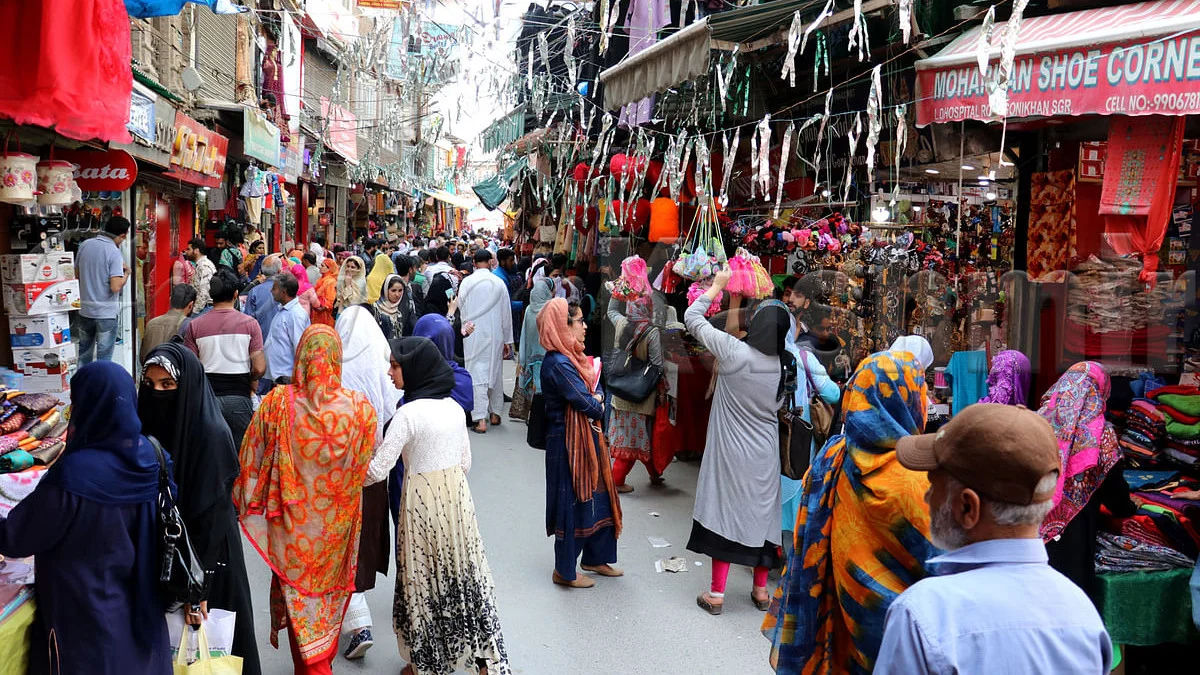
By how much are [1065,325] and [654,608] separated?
10.7ft

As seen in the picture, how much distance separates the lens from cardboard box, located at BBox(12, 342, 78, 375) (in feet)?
22.5

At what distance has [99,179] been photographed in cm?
787

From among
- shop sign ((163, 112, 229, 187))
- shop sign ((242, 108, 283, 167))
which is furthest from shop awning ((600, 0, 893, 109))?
shop sign ((242, 108, 283, 167))

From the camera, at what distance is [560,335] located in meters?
5.47

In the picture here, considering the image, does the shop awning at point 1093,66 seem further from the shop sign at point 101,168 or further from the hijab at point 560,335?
the shop sign at point 101,168

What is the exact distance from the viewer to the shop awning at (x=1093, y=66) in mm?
4582

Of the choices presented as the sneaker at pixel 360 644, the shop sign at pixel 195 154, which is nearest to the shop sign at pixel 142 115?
the shop sign at pixel 195 154

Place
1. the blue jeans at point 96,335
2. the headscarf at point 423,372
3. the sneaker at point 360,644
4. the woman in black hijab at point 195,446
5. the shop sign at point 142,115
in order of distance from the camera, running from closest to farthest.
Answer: the woman in black hijab at point 195,446 → the headscarf at point 423,372 → the sneaker at point 360,644 → the shop sign at point 142,115 → the blue jeans at point 96,335

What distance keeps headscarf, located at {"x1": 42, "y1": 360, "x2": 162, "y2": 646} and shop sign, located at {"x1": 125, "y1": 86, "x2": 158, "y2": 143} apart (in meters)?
6.23

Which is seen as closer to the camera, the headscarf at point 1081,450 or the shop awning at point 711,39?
the headscarf at point 1081,450

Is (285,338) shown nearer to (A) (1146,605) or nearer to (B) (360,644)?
(B) (360,644)

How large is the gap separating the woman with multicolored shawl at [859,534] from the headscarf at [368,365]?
3.45m

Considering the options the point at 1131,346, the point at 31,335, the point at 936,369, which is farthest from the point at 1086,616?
the point at 31,335

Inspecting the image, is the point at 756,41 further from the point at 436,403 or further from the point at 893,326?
the point at 436,403
